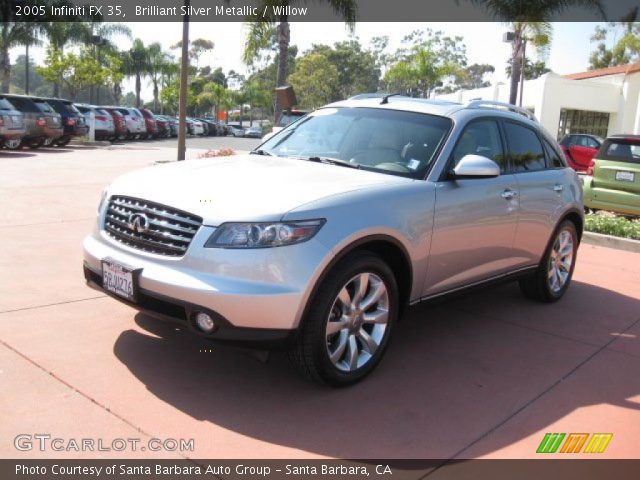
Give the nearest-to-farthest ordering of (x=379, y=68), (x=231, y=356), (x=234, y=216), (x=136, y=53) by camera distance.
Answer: (x=234, y=216), (x=231, y=356), (x=136, y=53), (x=379, y=68)

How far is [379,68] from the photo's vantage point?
269 ft

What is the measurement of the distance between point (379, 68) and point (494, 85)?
4612 cm

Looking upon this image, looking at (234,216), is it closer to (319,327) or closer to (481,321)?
(319,327)

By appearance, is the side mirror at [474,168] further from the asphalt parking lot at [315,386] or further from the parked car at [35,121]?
the parked car at [35,121]

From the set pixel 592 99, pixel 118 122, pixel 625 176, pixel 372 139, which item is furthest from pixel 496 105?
pixel 592 99

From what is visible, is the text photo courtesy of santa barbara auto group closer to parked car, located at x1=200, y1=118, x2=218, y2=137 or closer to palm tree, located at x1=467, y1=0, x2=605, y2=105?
palm tree, located at x1=467, y1=0, x2=605, y2=105

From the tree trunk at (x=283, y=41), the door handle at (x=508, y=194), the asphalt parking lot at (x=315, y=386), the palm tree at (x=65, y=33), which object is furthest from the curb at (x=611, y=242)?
the palm tree at (x=65, y=33)

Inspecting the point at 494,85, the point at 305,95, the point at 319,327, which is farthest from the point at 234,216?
the point at 305,95

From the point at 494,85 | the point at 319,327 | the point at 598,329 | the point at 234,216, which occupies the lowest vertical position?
the point at 598,329

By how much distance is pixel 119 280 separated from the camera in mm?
3725

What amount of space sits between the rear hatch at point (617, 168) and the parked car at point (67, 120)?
56.0 feet

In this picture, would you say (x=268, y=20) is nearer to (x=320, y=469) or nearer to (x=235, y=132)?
(x=320, y=469)

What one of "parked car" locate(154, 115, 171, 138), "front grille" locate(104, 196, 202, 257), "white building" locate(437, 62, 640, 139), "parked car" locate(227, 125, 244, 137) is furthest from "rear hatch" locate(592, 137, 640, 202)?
"parked car" locate(227, 125, 244, 137)

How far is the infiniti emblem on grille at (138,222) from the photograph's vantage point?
372cm
